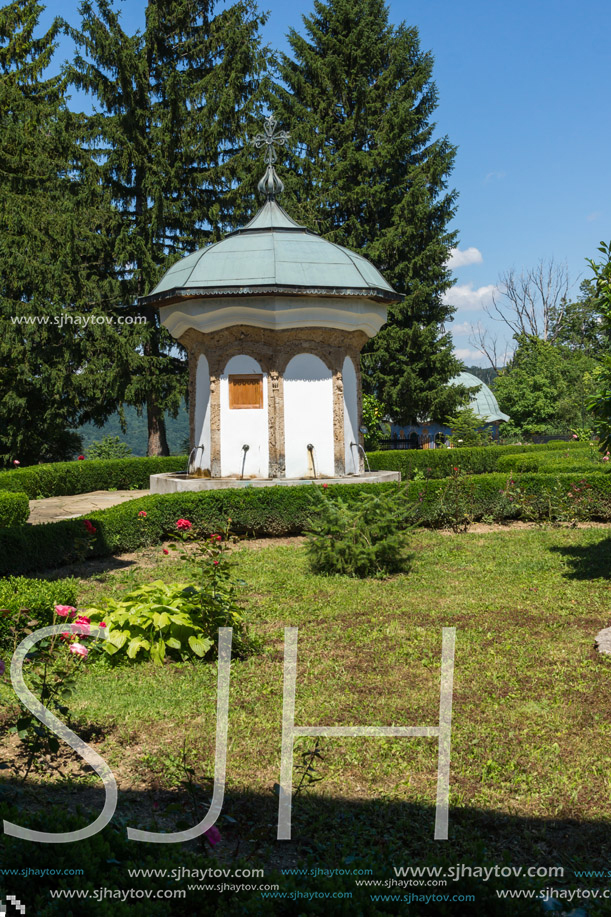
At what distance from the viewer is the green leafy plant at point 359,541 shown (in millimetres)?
9711

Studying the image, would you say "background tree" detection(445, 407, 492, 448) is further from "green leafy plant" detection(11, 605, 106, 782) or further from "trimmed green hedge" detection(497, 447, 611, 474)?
"green leafy plant" detection(11, 605, 106, 782)

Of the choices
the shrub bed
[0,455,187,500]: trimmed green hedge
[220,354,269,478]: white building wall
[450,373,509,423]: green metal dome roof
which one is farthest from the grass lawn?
[450,373,509,423]: green metal dome roof

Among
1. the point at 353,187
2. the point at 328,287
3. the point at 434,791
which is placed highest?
the point at 353,187

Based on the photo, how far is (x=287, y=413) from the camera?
16.3 meters

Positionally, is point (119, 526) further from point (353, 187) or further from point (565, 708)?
point (353, 187)

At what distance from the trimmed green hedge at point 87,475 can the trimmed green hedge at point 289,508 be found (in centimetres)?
636

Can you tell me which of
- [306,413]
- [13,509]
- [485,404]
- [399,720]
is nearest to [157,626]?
[399,720]

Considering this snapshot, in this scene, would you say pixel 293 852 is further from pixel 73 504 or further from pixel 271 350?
pixel 73 504

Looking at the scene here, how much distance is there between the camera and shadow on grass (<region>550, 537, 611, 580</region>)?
945 centimetres

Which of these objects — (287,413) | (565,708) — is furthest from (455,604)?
(287,413)

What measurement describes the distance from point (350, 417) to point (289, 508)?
4.73m

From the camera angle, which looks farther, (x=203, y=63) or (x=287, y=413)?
(x=203, y=63)

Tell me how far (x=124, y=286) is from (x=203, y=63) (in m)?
9.29

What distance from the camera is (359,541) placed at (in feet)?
32.3
